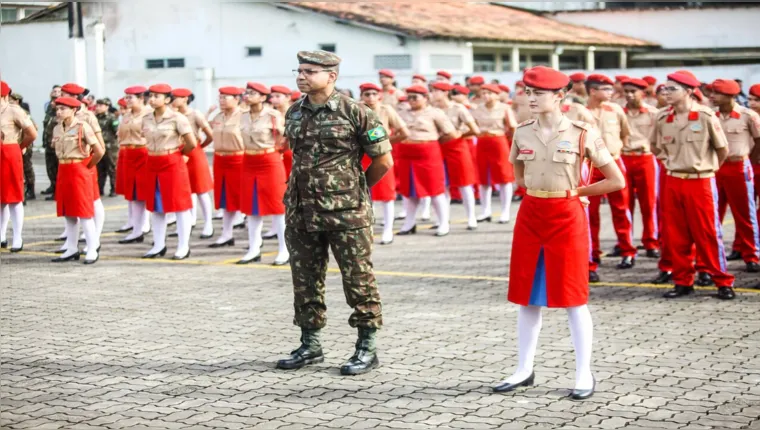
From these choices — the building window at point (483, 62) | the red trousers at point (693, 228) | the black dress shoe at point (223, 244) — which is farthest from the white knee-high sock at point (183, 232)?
the building window at point (483, 62)

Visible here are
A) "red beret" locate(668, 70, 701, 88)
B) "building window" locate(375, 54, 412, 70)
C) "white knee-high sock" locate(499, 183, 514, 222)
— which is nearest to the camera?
"red beret" locate(668, 70, 701, 88)

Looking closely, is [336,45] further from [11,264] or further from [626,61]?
[11,264]

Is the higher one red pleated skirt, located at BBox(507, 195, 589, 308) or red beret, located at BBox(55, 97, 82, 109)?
red beret, located at BBox(55, 97, 82, 109)

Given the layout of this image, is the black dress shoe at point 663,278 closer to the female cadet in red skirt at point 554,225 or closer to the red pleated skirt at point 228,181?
the female cadet in red skirt at point 554,225

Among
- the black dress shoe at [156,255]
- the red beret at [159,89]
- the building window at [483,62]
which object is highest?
the building window at [483,62]

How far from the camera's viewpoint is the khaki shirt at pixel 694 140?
32.1 feet

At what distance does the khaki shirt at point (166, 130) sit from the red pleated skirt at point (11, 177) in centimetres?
190

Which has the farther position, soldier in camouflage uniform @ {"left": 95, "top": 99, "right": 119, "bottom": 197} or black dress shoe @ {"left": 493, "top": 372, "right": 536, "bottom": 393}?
soldier in camouflage uniform @ {"left": 95, "top": 99, "right": 119, "bottom": 197}

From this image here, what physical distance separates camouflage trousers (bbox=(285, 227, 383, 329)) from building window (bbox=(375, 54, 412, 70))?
2412cm

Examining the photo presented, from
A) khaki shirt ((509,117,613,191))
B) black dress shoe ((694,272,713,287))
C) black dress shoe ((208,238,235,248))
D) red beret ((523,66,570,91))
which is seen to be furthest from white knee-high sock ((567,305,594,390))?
black dress shoe ((208,238,235,248))

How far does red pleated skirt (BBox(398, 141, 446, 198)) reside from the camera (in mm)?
15062

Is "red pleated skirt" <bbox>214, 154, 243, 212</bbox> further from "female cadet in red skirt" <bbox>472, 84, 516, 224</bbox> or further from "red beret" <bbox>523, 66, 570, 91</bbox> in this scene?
"red beret" <bbox>523, 66, 570, 91</bbox>

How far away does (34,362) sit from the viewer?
7625mm

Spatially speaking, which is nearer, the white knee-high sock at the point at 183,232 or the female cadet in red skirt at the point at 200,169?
the white knee-high sock at the point at 183,232
